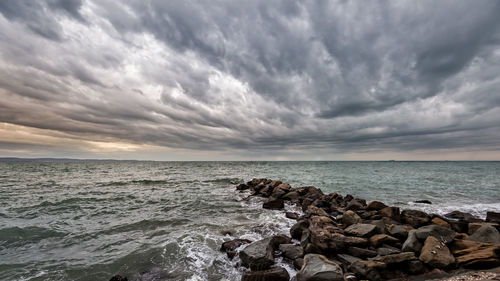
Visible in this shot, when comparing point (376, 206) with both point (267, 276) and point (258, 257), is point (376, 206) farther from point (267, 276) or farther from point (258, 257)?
point (267, 276)

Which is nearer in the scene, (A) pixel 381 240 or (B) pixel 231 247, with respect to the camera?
(A) pixel 381 240

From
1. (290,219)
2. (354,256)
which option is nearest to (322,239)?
(354,256)

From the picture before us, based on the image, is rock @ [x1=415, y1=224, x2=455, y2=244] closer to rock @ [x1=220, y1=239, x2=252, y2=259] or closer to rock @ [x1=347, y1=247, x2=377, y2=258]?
rock @ [x1=347, y1=247, x2=377, y2=258]

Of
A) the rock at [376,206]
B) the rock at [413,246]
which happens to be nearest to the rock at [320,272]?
the rock at [413,246]

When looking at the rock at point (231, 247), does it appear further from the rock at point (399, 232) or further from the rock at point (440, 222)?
the rock at point (440, 222)

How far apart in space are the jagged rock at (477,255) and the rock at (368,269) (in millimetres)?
2447

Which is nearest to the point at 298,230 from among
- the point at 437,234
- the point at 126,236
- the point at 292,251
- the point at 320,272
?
the point at 292,251

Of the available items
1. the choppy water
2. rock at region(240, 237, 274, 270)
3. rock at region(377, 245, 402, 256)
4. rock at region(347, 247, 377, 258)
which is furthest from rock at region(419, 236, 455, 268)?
the choppy water

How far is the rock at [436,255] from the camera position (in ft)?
18.1

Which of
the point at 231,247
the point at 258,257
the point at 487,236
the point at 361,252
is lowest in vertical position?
the point at 231,247

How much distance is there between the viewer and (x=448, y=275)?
5152 millimetres

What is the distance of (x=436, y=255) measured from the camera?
5.66m

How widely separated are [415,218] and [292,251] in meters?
7.03

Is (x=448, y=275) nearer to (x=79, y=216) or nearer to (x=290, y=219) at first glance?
(x=290, y=219)
